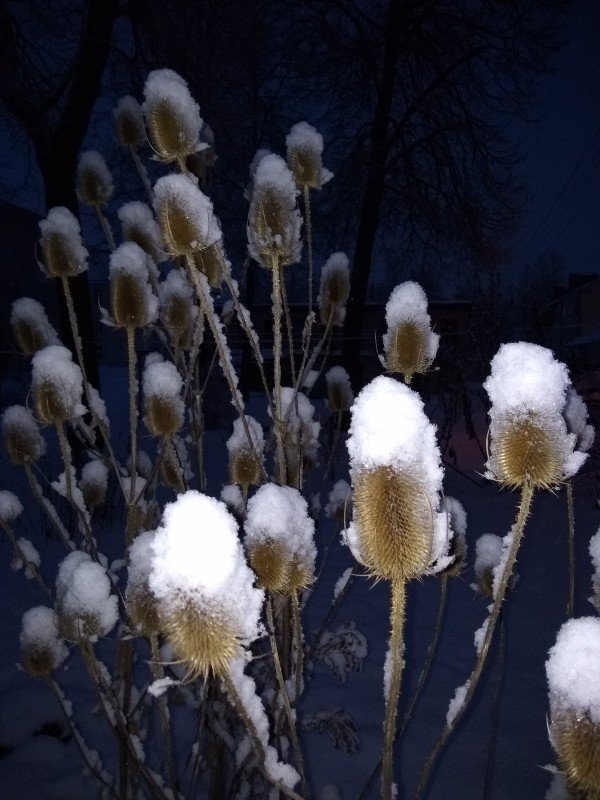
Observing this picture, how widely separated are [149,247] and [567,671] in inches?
78.5

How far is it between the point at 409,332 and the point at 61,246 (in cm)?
124

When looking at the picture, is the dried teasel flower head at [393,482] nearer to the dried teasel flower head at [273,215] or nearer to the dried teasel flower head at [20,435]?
the dried teasel flower head at [273,215]

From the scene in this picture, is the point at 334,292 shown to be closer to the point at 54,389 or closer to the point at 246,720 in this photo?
the point at 54,389

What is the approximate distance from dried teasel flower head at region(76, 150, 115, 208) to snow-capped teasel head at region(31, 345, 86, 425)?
A: 0.89 metres

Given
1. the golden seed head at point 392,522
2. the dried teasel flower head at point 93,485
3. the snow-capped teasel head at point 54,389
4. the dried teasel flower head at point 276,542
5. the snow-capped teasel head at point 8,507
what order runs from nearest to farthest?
the golden seed head at point 392,522
the dried teasel flower head at point 276,542
the snow-capped teasel head at point 54,389
the snow-capped teasel head at point 8,507
the dried teasel flower head at point 93,485

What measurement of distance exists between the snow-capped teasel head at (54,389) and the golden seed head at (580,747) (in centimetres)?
149

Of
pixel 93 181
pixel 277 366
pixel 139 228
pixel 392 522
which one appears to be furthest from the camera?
pixel 93 181

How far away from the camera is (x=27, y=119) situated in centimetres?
568

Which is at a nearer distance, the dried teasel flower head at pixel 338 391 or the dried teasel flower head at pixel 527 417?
the dried teasel flower head at pixel 527 417

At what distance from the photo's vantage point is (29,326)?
95.0 inches

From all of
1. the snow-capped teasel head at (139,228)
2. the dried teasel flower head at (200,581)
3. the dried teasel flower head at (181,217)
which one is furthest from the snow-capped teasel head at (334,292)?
the dried teasel flower head at (200,581)

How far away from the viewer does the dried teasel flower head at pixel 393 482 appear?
0.91 metres

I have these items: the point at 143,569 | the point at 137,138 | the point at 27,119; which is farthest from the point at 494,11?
the point at 143,569

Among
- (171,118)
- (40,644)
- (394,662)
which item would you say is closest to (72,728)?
(40,644)
